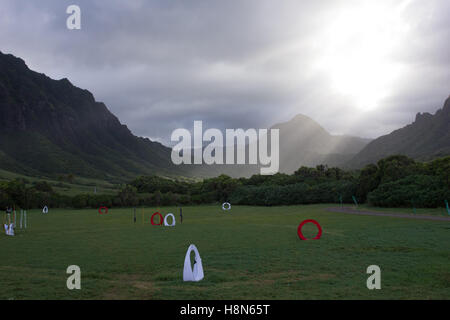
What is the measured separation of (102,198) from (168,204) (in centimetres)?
1357

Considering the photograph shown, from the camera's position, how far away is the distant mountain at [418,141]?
110m

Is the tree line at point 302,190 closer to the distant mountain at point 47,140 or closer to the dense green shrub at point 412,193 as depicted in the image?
the dense green shrub at point 412,193

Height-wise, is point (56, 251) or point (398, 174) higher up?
point (398, 174)

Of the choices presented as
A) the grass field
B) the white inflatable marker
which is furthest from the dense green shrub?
the white inflatable marker

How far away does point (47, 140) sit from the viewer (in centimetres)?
14975

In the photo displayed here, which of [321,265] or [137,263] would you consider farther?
[137,263]

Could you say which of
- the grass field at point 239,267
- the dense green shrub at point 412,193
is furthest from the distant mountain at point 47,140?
the grass field at point 239,267

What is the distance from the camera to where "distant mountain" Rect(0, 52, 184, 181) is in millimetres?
132625

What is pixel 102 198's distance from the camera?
72.3m

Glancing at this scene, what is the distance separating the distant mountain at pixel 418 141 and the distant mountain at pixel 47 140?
341 ft

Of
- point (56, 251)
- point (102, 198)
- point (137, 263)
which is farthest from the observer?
point (102, 198)

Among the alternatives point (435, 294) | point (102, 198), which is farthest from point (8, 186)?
point (435, 294)

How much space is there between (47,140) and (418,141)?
145 m

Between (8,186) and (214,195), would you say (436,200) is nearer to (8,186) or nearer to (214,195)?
(214,195)
